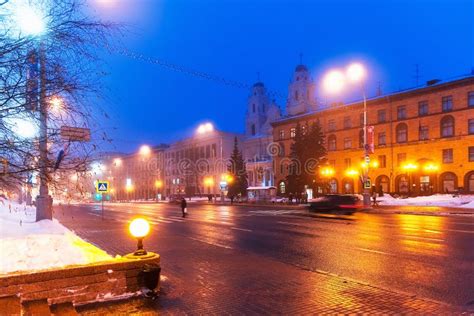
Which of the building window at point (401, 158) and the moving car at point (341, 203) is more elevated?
the building window at point (401, 158)

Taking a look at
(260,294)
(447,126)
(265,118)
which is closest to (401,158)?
(447,126)

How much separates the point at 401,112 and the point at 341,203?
35812 mm

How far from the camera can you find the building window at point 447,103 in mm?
53734

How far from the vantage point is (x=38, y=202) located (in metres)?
15.5

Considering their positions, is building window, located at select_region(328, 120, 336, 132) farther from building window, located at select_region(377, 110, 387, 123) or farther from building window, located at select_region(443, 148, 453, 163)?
building window, located at select_region(443, 148, 453, 163)

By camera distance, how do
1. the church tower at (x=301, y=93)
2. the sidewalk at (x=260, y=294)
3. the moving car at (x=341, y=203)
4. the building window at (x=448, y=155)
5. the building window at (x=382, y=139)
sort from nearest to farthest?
the sidewalk at (x=260, y=294)
the moving car at (x=341, y=203)
the building window at (x=448, y=155)
the building window at (x=382, y=139)
the church tower at (x=301, y=93)

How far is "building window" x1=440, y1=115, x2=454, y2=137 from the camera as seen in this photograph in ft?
176

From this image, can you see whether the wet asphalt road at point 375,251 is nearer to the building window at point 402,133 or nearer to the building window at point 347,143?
the building window at point 402,133

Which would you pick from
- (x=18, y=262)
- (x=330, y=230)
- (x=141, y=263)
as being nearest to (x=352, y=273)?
(x=141, y=263)

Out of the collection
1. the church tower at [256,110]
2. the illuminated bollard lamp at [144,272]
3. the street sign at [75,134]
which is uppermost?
the church tower at [256,110]

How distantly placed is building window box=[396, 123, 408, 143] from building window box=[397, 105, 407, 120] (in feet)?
3.25

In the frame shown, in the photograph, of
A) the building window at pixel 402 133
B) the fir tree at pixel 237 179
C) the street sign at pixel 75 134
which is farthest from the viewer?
the fir tree at pixel 237 179

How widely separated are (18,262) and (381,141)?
6087 cm

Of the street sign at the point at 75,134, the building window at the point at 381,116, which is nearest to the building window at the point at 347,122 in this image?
the building window at the point at 381,116
